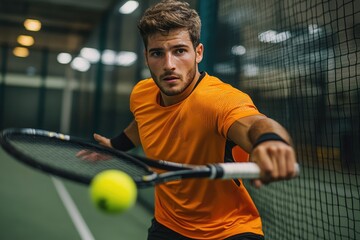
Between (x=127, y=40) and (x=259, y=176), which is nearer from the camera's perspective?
(x=259, y=176)

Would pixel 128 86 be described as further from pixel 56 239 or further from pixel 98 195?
pixel 98 195

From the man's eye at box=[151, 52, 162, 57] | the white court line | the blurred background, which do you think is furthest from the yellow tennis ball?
Answer: the white court line

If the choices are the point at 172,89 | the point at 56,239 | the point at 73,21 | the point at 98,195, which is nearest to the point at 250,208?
the point at 172,89

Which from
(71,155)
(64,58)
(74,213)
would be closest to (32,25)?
(64,58)

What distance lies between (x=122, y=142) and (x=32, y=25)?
11300 millimetres

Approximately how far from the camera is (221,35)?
11.0 feet

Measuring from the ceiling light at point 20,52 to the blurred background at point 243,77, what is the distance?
0.14 ft

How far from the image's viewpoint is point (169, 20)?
1.79m

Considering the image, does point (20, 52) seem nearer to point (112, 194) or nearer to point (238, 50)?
point (238, 50)

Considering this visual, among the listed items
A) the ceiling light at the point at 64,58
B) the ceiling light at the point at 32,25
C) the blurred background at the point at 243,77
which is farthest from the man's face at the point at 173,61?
the ceiling light at the point at 64,58

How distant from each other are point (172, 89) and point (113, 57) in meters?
6.72

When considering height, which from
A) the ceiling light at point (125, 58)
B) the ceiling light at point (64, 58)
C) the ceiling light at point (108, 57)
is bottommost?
the ceiling light at point (125, 58)

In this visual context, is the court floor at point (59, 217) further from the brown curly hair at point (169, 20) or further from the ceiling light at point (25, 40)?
the ceiling light at point (25, 40)

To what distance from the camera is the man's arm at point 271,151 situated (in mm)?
1064
